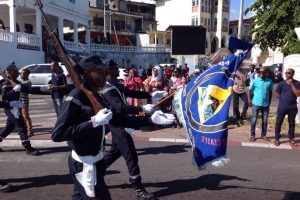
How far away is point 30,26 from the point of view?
34.2 m

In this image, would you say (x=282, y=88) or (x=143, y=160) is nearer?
(x=143, y=160)

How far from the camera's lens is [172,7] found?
68.4 m

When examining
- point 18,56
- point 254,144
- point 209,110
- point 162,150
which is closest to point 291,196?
point 209,110

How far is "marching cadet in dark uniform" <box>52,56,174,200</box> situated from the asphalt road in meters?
2.09

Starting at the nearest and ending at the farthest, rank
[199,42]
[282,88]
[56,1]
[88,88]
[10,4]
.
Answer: [88,88], [282,88], [199,42], [10,4], [56,1]

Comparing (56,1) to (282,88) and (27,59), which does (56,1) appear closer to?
(27,59)

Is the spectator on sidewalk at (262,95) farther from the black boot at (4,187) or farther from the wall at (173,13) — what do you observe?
the wall at (173,13)

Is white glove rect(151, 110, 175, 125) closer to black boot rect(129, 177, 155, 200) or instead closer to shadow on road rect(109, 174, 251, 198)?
black boot rect(129, 177, 155, 200)

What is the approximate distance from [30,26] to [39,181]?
29.8m

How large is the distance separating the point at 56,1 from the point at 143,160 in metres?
27.5

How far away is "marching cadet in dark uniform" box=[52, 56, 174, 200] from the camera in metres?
3.67

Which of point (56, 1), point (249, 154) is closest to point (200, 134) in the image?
point (249, 154)

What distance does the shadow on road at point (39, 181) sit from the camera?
6328 mm

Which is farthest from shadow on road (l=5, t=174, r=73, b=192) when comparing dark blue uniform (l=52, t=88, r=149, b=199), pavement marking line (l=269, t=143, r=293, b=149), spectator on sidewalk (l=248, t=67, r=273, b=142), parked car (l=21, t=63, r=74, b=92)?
parked car (l=21, t=63, r=74, b=92)
